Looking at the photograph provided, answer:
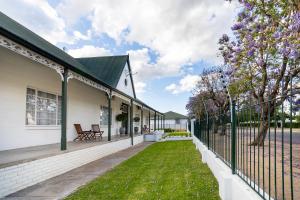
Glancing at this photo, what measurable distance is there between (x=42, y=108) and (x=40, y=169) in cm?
429

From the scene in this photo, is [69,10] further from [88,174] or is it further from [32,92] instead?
[88,174]

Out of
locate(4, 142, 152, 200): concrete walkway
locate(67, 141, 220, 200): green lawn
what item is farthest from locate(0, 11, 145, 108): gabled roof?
locate(67, 141, 220, 200): green lawn

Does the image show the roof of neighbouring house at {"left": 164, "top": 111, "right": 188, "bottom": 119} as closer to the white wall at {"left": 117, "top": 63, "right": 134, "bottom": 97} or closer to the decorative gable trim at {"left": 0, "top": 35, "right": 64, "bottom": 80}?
the white wall at {"left": 117, "top": 63, "right": 134, "bottom": 97}

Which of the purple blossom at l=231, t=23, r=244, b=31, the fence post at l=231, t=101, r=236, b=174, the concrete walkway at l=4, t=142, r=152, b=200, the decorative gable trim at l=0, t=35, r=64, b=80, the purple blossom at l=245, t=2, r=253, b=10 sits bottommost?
the concrete walkway at l=4, t=142, r=152, b=200

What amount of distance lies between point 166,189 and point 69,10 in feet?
44.3

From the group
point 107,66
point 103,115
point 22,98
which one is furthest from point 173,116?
point 22,98

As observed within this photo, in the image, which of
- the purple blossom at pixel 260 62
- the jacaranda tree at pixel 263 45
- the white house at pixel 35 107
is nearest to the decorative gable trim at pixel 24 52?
the white house at pixel 35 107

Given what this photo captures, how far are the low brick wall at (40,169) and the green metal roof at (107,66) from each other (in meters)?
8.92

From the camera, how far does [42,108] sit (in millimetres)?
10805

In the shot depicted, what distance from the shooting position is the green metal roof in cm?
1938

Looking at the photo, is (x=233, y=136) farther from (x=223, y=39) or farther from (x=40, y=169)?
(x=223, y=39)

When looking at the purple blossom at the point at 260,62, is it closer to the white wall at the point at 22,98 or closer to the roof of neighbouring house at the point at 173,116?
the white wall at the point at 22,98

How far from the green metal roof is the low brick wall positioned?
8918mm

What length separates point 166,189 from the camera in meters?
6.13
